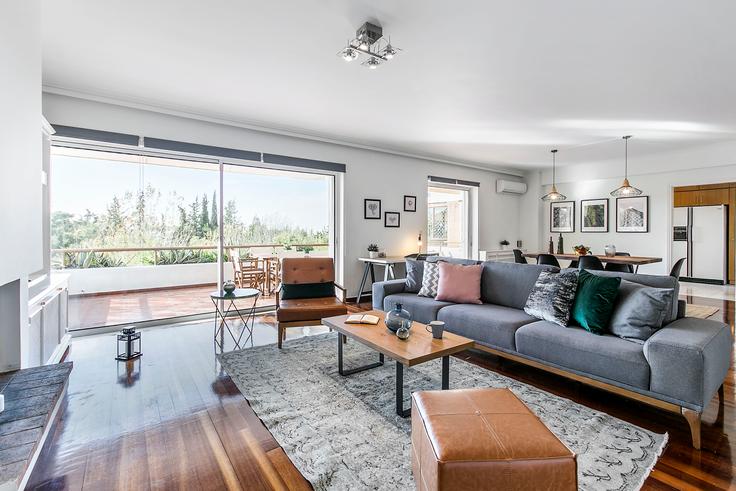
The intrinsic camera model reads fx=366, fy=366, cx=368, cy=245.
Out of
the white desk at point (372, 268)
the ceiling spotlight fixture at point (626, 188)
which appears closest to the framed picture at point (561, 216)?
the ceiling spotlight fixture at point (626, 188)

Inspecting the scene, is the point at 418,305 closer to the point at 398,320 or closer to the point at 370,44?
the point at 398,320

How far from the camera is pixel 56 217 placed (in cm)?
396

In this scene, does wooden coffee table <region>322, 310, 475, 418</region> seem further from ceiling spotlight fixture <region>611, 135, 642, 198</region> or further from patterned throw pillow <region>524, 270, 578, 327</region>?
ceiling spotlight fixture <region>611, 135, 642, 198</region>

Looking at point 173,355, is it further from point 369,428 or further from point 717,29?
point 717,29

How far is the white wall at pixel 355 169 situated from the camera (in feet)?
12.8

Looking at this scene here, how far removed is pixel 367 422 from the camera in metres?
2.15

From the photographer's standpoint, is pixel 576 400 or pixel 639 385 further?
pixel 576 400

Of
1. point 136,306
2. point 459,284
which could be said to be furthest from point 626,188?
point 136,306

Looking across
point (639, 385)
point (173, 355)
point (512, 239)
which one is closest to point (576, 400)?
point (639, 385)

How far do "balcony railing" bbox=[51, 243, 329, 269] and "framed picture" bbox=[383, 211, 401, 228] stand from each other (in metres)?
1.10

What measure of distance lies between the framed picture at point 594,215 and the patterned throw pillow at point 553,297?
211 inches

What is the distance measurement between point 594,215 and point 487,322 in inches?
232

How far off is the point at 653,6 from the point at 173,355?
444 cm

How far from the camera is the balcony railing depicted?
14.2ft
